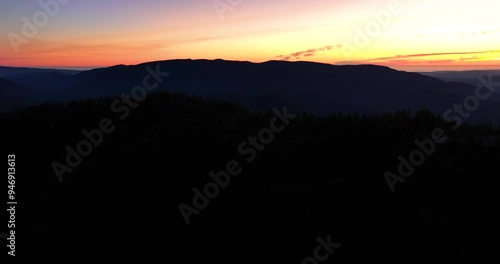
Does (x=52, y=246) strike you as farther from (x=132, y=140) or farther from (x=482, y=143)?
(x=482, y=143)

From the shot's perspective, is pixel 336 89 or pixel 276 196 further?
pixel 336 89

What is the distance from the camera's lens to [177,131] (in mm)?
14445

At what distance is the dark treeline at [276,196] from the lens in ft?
24.8

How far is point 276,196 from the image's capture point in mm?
9492

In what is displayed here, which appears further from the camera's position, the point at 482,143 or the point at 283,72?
the point at 283,72

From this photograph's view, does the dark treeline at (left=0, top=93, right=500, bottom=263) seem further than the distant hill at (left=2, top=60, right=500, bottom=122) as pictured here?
No

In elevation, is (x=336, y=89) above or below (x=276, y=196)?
below

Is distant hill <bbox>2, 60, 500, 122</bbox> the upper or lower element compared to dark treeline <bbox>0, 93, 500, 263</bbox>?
lower

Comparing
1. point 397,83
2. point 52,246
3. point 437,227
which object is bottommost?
point 397,83

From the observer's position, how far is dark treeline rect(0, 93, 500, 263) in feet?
24.8

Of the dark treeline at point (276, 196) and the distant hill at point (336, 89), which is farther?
the distant hill at point (336, 89)

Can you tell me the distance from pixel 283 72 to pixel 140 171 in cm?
18688

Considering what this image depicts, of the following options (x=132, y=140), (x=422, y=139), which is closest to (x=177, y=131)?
(x=132, y=140)

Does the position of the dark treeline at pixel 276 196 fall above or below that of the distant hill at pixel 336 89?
above
